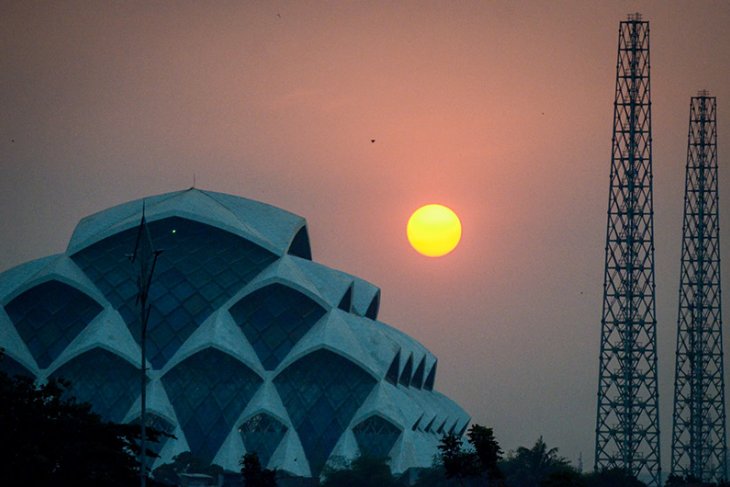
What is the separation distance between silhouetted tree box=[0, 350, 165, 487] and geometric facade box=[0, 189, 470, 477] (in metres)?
44.3

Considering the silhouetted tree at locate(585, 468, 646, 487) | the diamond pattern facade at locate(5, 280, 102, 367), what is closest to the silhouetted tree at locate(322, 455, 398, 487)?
the silhouetted tree at locate(585, 468, 646, 487)

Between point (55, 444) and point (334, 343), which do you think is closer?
point (55, 444)

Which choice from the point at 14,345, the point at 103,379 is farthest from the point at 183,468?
the point at 14,345

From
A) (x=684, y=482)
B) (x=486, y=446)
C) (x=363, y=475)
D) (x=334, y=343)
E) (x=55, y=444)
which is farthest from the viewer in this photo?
(x=334, y=343)

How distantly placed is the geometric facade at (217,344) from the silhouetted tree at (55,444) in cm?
4435

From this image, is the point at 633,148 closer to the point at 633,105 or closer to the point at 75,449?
the point at 633,105

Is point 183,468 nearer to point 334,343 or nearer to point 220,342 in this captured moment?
point 220,342

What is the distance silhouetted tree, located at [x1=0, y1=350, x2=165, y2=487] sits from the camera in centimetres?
5719

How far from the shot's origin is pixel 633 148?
11206 cm

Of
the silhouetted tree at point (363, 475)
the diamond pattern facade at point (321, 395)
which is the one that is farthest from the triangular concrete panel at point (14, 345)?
the silhouetted tree at point (363, 475)

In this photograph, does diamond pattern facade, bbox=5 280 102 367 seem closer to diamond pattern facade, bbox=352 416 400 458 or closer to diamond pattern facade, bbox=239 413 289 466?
diamond pattern facade, bbox=239 413 289 466

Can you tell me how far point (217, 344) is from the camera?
10875 cm

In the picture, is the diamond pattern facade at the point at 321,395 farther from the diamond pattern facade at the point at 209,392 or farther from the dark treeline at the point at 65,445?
the dark treeline at the point at 65,445

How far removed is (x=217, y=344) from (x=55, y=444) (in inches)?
1917
